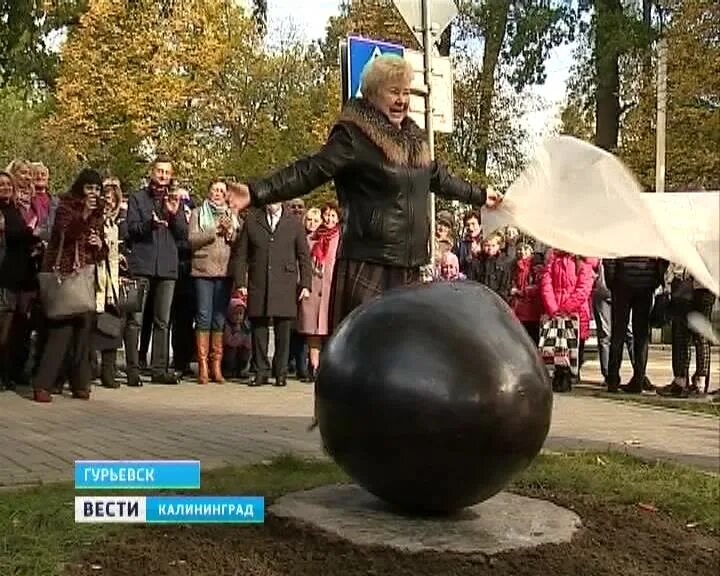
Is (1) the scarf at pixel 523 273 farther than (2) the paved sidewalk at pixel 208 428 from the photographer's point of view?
Yes

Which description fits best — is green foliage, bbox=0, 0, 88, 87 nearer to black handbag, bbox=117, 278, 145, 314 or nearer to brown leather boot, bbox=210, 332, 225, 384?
black handbag, bbox=117, 278, 145, 314

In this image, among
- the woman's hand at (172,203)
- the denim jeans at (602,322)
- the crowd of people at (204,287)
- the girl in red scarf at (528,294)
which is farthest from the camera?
the denim jeans at (602,322)

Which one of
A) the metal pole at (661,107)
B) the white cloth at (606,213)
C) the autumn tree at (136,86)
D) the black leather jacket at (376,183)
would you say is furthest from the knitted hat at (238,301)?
the autumn tree at (136,86)

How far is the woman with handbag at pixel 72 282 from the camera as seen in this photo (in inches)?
417

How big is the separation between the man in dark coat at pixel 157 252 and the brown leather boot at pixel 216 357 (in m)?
0.43

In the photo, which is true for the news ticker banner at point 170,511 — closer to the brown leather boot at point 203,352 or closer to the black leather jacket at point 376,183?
the black leather jacket at point 376,183

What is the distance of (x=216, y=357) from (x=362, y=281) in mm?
6487

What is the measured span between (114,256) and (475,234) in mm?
5199

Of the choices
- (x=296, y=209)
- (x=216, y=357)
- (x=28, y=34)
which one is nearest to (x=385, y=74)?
(x=28, y=34)

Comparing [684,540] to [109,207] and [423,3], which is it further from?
[109,207]

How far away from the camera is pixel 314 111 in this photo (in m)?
46.1

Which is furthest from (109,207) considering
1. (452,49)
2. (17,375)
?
(452,49)

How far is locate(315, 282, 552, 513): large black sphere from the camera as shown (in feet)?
17.1

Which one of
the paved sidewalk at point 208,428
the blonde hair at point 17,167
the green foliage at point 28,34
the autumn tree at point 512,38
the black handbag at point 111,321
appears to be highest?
the autumn tree at point 512,38
